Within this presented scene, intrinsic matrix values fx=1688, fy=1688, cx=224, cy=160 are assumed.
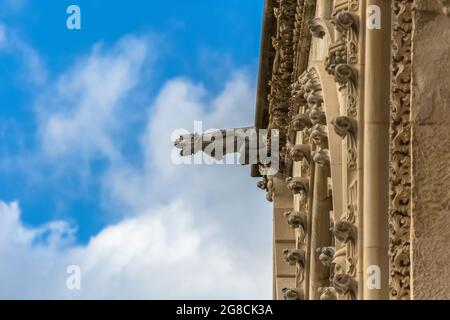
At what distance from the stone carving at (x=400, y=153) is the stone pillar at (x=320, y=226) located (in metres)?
7.27

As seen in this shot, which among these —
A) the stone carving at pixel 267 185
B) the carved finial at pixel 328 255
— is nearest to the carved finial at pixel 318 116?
the carved finial at pixel 328 255

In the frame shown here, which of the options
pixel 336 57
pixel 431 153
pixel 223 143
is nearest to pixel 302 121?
pixel 336 57

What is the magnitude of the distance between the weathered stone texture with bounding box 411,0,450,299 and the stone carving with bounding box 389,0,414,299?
0.10 metres

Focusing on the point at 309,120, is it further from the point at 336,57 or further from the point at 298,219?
the point at 336,57

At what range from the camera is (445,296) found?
20062 millimetres

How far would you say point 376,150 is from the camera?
2136cm

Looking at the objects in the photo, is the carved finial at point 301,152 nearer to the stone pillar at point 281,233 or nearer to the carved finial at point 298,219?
the carved finial at point 298,219

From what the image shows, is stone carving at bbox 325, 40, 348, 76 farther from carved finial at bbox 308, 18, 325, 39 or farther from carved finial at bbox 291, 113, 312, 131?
carved finial at bbox 291, 113, 312, 131

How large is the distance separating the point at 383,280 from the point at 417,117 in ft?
6.77

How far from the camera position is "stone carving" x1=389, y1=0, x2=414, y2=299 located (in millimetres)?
20484

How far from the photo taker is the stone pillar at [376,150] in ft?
68.7

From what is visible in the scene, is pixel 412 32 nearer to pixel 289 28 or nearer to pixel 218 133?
pixel 289 28
